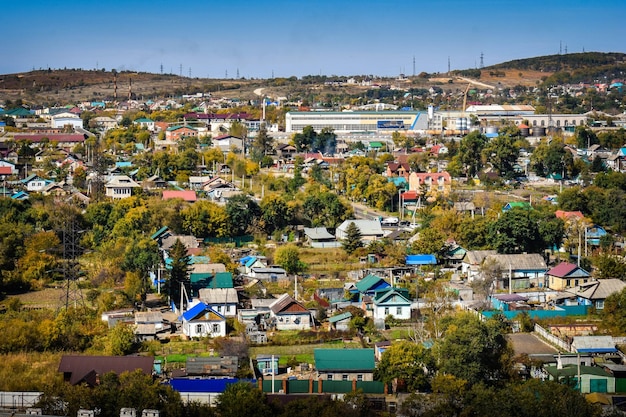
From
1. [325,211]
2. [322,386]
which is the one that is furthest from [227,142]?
[322,386]

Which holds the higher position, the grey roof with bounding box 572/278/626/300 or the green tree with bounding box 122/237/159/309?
the green tree with bounding box 122/237/159/309

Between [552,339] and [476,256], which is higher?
[476,256]

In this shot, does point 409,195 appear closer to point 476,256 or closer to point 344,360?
point 476,256

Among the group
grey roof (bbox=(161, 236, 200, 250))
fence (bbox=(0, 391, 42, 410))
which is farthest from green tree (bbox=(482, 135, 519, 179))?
fence (bbox=(0, 391, 42, 410))

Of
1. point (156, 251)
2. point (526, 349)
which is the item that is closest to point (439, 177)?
point (156, 251)

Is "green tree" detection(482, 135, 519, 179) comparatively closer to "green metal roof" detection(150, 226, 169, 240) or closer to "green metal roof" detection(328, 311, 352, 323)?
"green metal roof" detection(150, 226, 169, 240)

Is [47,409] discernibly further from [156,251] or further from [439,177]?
[439,177]

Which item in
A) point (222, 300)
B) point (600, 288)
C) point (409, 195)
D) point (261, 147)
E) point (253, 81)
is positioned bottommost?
point (222, 300)
